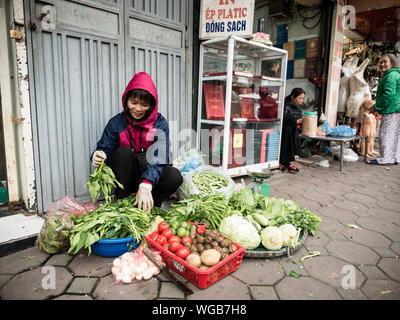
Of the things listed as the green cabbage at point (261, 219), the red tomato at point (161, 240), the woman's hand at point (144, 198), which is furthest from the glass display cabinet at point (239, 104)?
the red tomato at point (161, 240)

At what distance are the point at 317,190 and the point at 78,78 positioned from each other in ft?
12.2

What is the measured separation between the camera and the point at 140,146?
2.87 meters

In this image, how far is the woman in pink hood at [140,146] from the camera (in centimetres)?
257

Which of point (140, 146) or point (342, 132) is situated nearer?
point (140, 146)

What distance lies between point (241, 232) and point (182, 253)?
559 millimetres

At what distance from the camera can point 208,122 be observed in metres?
4.28

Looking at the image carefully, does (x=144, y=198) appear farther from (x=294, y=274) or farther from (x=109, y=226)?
(x=294, y=274)

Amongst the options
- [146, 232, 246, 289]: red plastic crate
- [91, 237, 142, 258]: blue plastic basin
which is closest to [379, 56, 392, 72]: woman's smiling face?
[146, 232, 246, 289]: red plastic crate

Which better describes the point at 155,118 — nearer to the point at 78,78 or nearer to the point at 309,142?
the point at 78,78

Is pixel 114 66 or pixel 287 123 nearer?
pixel 114 66

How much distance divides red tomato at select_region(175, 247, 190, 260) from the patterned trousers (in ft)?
19.8

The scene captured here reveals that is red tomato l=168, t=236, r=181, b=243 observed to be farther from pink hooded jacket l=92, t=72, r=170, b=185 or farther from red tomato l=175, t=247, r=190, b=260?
pink hooded jacket l=92, t=72, r=170, b=185

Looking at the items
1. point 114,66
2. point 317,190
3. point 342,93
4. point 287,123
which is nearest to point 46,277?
point 114,66

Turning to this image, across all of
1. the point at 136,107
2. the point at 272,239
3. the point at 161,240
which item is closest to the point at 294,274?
the point at 272,239
